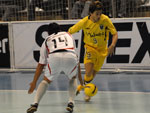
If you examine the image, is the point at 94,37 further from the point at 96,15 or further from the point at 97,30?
the point at 96,15

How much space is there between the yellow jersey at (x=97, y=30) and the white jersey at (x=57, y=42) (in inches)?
54.0

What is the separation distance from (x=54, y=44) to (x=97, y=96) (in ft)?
7.62

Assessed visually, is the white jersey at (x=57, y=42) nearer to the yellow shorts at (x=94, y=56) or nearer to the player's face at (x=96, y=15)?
the player's face at (x=96, y=15)

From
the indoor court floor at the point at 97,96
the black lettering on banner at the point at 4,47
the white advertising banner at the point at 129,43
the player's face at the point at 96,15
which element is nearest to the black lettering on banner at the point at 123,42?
the white advertising banner at the point at 129,43

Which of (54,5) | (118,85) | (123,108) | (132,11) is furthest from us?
(54,5)

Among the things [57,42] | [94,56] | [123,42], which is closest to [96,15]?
[94,56]

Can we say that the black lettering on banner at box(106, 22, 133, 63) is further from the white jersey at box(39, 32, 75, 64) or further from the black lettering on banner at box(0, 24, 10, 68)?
the white jersey at box(39, 32, 75, 64)

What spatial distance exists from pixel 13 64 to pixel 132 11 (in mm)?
4349

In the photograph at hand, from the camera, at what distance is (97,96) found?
8125 millimetres

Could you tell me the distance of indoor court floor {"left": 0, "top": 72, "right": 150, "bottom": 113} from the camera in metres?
6.75

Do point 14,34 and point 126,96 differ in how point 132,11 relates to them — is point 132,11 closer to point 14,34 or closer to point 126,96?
point 14,34

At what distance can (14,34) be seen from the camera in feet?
41.7

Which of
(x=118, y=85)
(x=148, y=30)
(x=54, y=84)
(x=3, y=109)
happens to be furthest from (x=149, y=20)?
(x=3, y=109)

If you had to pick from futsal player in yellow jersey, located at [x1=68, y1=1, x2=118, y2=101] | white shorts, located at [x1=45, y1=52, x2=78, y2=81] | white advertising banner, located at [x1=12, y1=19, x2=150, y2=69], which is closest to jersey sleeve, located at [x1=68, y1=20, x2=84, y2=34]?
futsal player in yellow jersey, located at [x1=68, y1=1, x2=118, y2=101]
